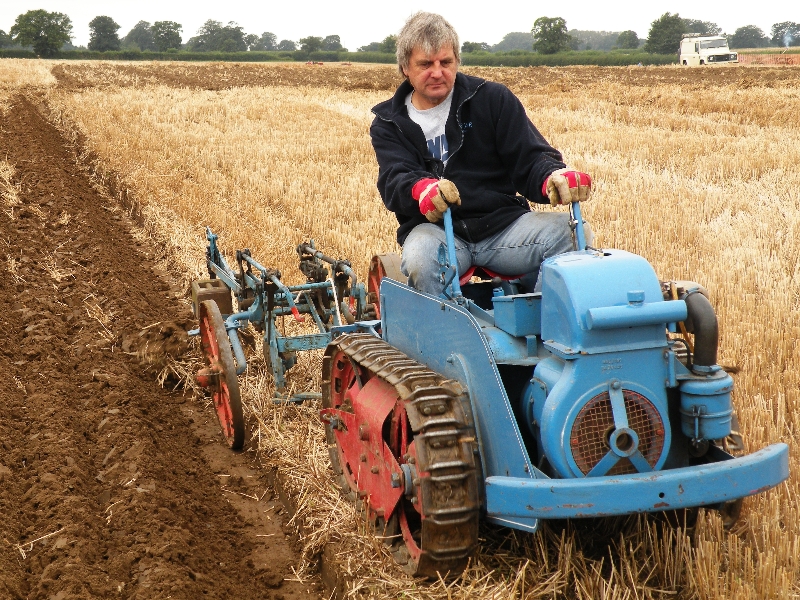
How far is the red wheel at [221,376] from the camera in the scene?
4.27 metres

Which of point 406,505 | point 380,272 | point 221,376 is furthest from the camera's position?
point 380,272

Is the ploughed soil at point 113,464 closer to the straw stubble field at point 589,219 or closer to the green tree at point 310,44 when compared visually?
the straw stubble field at point 589,219

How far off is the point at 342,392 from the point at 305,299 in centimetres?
143

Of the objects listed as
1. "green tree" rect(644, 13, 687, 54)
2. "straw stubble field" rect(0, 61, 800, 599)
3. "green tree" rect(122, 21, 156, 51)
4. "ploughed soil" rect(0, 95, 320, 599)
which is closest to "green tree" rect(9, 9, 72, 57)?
"green tree" rect(122, 21, 156, 51)

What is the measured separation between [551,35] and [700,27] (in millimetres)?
29001

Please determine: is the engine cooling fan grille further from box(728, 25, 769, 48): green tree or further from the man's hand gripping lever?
box(728, 25, 769, 48): green tree

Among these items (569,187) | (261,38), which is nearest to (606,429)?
(569,187)

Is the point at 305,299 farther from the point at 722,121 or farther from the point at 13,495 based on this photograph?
the point at 722,121

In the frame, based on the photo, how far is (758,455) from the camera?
2432mm

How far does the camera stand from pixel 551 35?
73.5 m

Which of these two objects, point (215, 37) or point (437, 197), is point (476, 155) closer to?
point (437, 197)

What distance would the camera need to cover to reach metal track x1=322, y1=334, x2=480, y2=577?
2611mm

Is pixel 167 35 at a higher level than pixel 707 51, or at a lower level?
higher

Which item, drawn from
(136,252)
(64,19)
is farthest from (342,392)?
(64,19)
